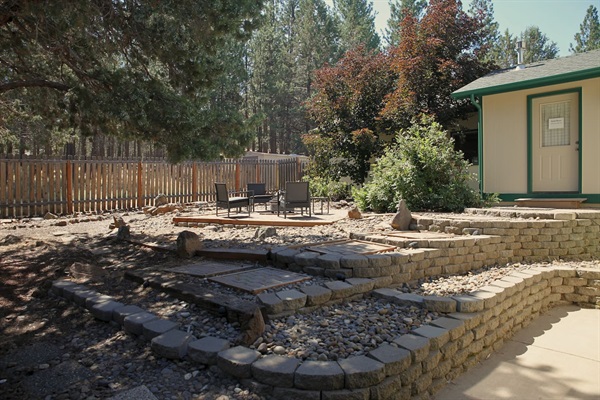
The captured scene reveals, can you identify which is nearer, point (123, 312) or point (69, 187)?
point (123, 312)

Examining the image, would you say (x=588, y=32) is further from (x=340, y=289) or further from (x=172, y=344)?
(x=172, y=344)

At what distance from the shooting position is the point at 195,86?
21.5ft

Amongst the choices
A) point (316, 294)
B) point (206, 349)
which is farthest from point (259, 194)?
point (206, 349)

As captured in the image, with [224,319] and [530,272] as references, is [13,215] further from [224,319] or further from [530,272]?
[530,272]

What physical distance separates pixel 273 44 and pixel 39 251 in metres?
26.7

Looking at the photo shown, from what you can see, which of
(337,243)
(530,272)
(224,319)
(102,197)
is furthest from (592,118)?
(102,197)

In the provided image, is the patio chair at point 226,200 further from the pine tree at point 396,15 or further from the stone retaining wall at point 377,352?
the pine tree at point 396,15

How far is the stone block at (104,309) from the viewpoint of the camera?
376 centimetres

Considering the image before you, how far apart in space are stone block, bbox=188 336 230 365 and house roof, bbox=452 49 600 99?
8.32m

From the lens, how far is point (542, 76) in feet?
26.8

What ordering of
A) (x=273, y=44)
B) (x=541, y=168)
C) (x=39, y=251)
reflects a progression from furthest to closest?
(x=273, y=44) → (x=541, y=168) → (x=39, y=251)

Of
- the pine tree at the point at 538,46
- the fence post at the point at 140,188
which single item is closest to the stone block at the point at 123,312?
the fence post at the point at 140,188

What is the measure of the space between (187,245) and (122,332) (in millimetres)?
2154

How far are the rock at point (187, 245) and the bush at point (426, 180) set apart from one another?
14.3 ft
